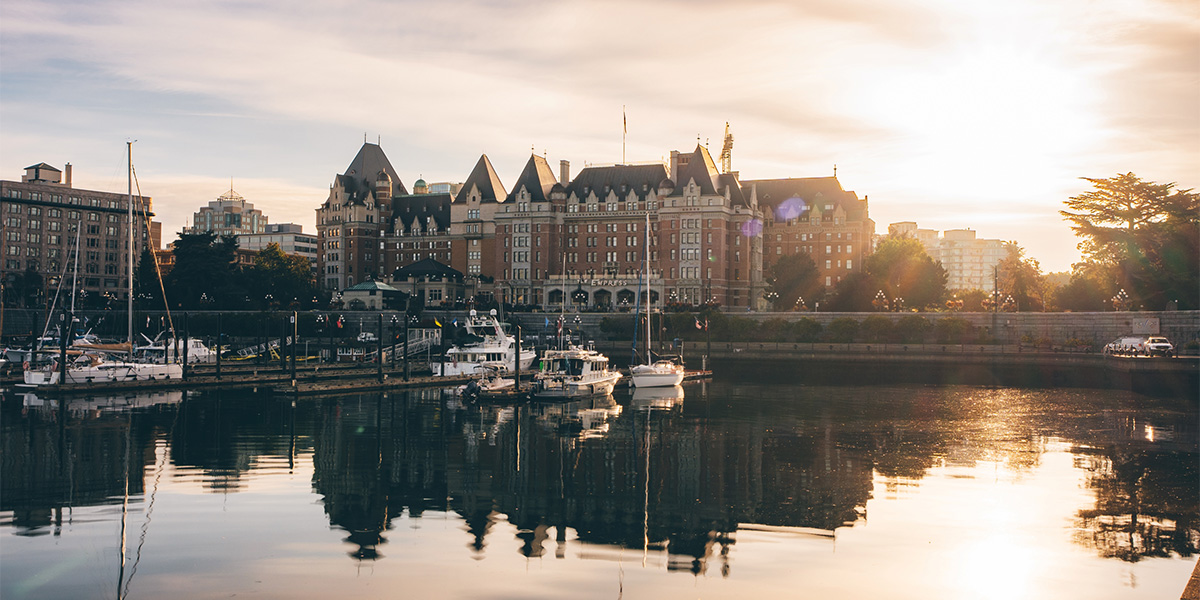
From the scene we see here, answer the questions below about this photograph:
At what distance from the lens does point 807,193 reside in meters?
156

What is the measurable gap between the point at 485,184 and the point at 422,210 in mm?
14607

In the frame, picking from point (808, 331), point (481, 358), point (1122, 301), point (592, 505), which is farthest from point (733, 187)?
point (592, 505)

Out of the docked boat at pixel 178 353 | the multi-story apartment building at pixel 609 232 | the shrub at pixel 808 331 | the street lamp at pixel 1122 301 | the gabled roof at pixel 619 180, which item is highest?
the gabled roof at pixel 619 180

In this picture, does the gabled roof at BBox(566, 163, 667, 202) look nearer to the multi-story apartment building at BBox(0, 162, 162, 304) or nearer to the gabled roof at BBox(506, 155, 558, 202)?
the gabled roof at BBox(506, 155, 558, 202)

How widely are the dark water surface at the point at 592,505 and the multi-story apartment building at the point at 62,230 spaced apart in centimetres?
12932

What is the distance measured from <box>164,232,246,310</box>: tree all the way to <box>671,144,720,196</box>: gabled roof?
207 feet

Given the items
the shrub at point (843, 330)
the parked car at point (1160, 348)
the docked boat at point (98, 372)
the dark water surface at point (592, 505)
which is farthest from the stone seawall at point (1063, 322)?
the docked boat at point (98, 372)

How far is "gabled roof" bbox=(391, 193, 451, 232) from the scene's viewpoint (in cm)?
16725

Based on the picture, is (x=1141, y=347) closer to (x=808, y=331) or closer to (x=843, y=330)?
(x=843, y=330)

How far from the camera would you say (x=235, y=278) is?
13700 centimetres

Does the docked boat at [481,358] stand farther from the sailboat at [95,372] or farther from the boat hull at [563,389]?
the sailboat at [95,372]

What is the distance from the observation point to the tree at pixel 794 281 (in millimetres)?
133500

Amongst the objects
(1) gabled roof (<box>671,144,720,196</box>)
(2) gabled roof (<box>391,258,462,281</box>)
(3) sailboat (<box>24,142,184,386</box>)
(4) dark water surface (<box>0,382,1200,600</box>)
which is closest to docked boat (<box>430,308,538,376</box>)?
(3) sailboat (<box>24,142,184,386</box>)

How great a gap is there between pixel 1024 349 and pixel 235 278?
3998 inches
